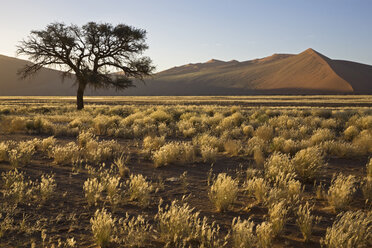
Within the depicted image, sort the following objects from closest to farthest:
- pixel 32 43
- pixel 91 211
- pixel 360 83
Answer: pixel 91 211 → pixel 32 43 → pixel 360 83

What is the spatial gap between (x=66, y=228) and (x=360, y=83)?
11345cm

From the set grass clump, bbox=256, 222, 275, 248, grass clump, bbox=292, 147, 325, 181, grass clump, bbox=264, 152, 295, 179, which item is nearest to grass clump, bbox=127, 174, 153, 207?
grass clump, bbox=256, 222, 275, 248

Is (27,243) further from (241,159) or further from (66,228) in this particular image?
(241,159)

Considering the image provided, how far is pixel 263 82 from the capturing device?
111 meters

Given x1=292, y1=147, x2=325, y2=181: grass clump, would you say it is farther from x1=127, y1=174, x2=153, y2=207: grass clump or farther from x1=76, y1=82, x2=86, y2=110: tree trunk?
x1=76, y1=82, x2=86, y2=110: tree trunk

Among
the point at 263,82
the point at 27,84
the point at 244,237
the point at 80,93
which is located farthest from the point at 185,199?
the point at 27,84

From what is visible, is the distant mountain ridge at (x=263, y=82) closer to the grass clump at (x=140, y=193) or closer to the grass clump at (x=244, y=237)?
the grass clump at (x=140, y=193)

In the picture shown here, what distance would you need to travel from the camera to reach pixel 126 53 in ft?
77.2

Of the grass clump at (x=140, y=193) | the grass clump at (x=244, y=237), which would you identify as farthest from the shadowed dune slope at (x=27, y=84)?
the grass clump at (x=244, y=237)

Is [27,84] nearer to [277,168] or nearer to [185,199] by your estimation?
[277,168]

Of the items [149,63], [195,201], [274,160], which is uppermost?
[149,63]

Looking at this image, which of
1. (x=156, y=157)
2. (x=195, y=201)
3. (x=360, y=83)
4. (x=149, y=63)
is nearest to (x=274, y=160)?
(x=195, y=201)

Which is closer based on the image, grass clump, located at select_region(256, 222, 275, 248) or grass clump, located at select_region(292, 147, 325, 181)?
grass clump, located at select_region(256, 222, 275, 248)

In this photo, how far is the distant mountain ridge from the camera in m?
96.6
